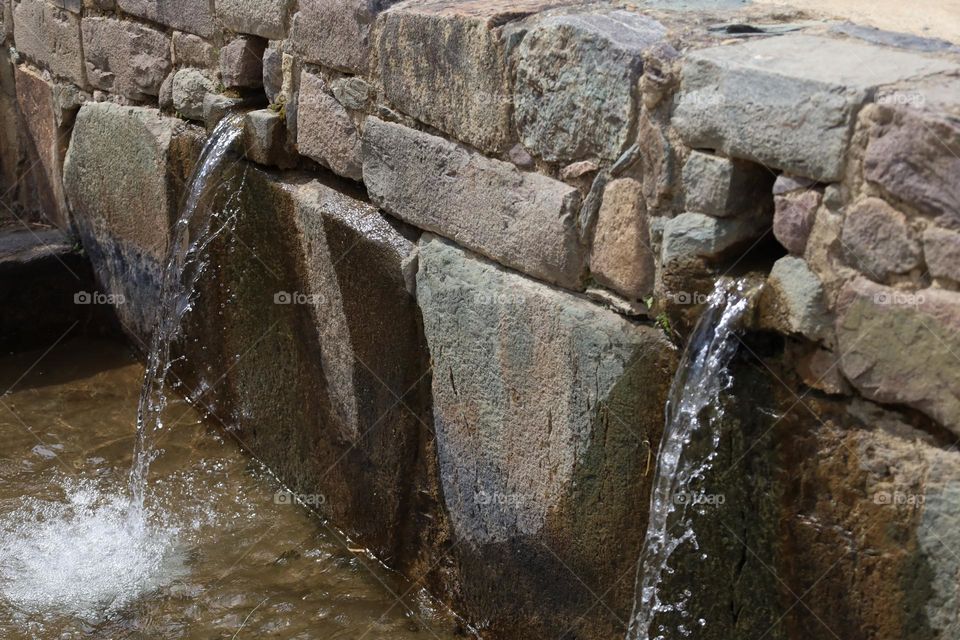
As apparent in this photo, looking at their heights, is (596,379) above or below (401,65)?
below

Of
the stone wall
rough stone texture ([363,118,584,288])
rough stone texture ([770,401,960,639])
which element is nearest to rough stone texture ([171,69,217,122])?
the stone wall

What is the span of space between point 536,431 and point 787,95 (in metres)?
1.01

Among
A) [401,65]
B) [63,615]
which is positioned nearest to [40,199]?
[63,615]

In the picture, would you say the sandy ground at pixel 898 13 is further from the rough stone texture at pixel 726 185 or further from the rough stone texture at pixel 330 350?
the rough stone texture at pixel 330 350

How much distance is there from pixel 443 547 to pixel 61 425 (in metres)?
1.77

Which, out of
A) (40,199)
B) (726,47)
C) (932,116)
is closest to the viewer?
(932,116)

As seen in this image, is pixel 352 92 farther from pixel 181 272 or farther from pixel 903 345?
pixel 903 345

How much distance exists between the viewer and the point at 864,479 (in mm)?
1910

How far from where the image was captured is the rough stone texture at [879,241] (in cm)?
175

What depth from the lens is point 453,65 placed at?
2535mm

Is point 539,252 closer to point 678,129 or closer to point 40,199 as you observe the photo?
point 678,129

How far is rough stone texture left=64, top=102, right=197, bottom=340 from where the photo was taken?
12.7 ft

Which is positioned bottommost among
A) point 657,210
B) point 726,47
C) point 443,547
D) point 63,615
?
point 63,615

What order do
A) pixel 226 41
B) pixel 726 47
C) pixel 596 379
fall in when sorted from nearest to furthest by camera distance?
1. pixel 726 47
2. pixel 596 379
3. pixel 226 41
